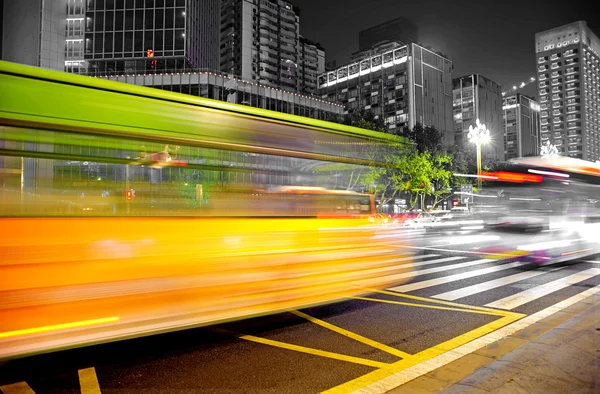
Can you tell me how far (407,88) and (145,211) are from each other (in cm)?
11168

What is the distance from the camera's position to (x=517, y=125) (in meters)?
153

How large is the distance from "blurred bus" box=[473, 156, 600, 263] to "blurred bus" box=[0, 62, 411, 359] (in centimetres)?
900

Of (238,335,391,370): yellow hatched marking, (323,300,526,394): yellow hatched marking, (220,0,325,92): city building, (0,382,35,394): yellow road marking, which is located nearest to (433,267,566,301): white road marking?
(323,300,526,394): yellow hatched marking

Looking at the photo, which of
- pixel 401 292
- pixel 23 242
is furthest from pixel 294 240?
pixel 401 292

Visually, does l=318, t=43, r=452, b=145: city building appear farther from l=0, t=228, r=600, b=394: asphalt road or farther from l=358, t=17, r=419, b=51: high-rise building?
l=0, t=228, r=600, b=394: asphalt road

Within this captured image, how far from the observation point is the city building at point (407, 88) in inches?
4259

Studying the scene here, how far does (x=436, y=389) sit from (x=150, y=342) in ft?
12.1

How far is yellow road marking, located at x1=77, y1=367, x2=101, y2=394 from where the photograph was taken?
4.00 metres

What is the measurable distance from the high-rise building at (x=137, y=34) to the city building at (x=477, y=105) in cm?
9659

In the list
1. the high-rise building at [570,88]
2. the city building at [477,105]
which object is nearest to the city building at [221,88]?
the city building at [477,105]

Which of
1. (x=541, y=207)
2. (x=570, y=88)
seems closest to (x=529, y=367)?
(x=541, y=207)

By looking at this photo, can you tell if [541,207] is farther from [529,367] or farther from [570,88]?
[570,88]

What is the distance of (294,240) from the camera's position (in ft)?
19.7

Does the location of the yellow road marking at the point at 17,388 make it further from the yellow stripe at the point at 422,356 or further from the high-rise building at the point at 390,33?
the high-rise building at the point at 390,33
